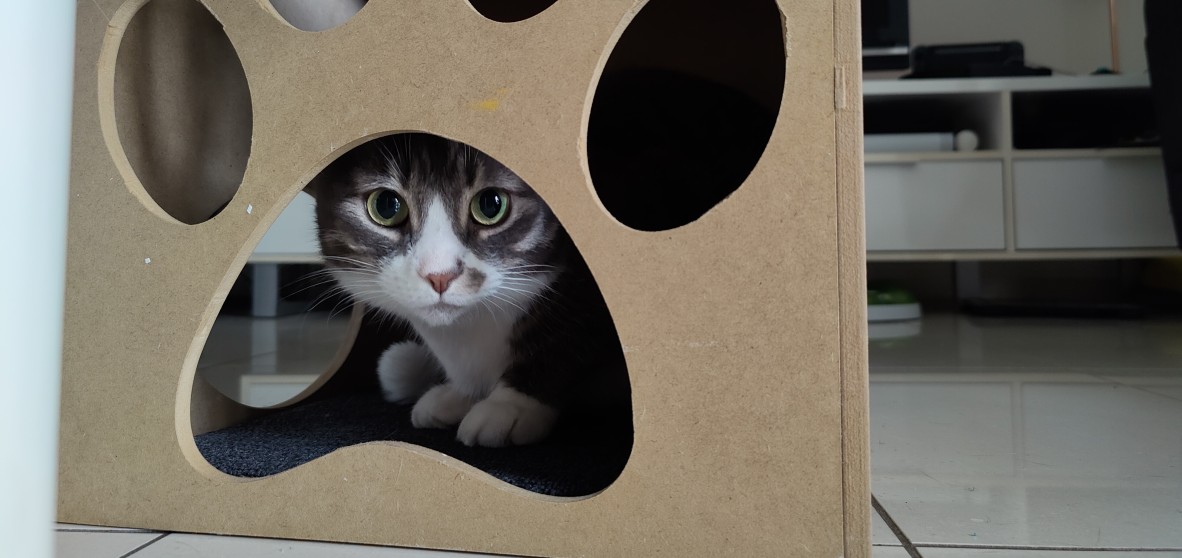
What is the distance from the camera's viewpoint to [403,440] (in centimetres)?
100

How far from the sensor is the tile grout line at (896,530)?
0.65m

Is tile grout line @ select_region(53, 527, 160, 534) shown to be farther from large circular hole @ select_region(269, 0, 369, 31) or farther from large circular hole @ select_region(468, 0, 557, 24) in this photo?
large circular hole @ select_region(468, 0, 557, 24)

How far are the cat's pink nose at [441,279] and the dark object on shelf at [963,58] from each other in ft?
9.00

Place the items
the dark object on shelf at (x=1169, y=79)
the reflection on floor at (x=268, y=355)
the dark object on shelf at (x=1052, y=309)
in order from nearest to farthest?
the reflection on floor at (x=268, y=355) → the dark object on shelf at (x=1169, y=79) → the dark object on shelf at (x=1052, y=309)

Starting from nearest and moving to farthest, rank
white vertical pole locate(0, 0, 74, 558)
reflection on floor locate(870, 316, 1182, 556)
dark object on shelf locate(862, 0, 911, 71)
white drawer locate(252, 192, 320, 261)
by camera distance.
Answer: white vertical pole locate(0, 0, 74, 558) < reflection on floor locate(870, 316, 1182, 556) < white drawer locate(252, 192, 320, 261) < dark object on shelf locate(862, 0, 911, 71)

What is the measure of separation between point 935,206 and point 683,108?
196 centimetres

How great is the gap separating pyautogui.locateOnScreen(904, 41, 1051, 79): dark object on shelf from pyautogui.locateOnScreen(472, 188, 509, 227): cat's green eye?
103 inches

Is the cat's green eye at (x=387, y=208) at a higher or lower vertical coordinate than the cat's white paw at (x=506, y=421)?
higher

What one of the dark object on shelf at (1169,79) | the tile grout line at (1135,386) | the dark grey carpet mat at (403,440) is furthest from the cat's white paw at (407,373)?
the dark object on shelf at (1169,79)

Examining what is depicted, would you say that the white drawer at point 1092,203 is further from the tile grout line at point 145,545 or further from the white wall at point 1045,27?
the tile grout line at point 145,545

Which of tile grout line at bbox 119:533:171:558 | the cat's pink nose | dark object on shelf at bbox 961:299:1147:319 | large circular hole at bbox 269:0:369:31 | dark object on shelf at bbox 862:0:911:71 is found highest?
dark object on shelf at bbox 862:0:911:71

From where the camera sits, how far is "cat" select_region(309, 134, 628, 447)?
0.89m

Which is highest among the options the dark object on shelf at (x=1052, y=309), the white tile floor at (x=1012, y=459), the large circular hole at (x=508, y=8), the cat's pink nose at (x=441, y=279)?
the large circular hole at (x=508, y=8)

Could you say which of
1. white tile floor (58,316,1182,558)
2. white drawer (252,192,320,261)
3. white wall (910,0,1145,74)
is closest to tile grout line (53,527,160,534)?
white tile floor (58,316,1182,558)
